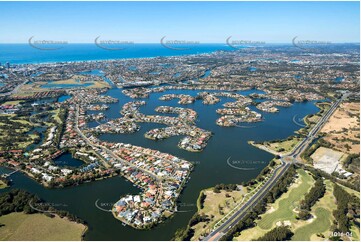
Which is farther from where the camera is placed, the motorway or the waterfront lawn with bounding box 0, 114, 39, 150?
the waterfront lawn with bounding box 0, 114, 39, 150

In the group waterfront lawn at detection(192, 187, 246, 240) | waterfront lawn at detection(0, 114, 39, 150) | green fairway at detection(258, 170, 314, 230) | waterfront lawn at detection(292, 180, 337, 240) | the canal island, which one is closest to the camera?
waterfront lawn at detection(292, 180, 337, 240)

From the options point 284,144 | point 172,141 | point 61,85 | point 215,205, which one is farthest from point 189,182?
point 61,85

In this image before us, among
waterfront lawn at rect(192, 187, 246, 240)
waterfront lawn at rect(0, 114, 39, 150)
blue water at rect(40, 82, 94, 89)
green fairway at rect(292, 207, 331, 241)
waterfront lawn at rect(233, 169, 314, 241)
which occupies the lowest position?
green fairway at rect(292, 207, 331, 241)

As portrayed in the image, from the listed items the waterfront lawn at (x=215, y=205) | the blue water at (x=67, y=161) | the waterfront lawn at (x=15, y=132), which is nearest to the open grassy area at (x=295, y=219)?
the waterfront lawn at (x=215, y=205)

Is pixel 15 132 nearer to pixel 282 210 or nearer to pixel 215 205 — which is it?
pixel 215 205

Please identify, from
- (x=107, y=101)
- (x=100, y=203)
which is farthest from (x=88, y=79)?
(x=100, y=203)

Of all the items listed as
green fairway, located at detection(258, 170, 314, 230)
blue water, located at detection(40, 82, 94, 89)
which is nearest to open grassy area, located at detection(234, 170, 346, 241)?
green fairway, located at detection(258, 170, 314, 230)

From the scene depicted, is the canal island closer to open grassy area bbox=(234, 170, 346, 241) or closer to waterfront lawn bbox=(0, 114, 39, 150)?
waterfront lawn bbox=(0, 114, 39, 150)
